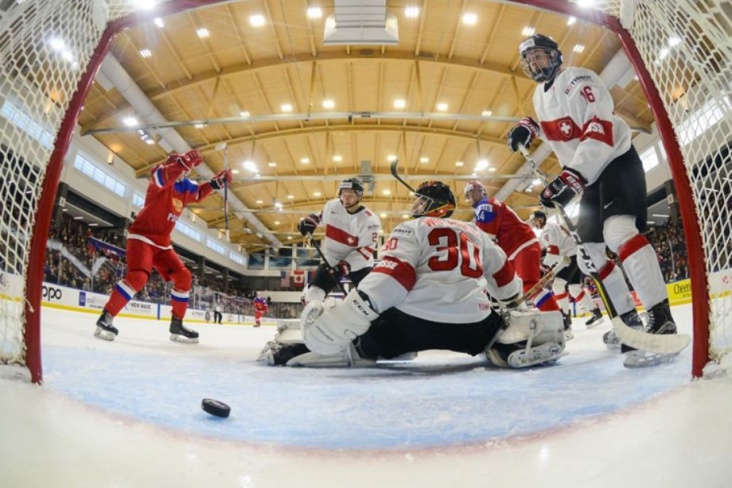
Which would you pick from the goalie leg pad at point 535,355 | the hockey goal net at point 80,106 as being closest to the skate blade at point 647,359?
the hockey goal net at point 80,106

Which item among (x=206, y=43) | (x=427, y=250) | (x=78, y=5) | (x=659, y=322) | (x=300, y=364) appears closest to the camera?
(x=78, y=5)

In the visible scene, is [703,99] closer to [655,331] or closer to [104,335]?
[655,331]

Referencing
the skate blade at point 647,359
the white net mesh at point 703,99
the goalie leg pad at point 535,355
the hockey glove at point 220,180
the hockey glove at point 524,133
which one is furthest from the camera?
the hockey glove at point 220,180

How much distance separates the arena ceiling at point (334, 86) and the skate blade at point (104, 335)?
17.6 ft

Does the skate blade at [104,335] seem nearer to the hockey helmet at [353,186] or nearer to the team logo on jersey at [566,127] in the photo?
the hockey helmet at [353,186]

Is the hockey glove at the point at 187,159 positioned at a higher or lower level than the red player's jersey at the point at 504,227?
higher

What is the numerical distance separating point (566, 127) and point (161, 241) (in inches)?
130

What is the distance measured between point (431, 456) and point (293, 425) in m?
0.39

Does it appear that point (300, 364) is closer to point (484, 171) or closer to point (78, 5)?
point (78, 5)

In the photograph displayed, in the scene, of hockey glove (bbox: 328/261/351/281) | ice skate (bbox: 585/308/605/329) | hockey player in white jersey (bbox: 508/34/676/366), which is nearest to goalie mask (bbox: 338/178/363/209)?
hockey glove (bbox: 328/261/351/281)

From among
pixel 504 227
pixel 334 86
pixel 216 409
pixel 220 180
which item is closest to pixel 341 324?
pixel 216 409

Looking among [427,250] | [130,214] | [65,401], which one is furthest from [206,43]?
[65,401]

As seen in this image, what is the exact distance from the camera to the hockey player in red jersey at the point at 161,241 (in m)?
3.47

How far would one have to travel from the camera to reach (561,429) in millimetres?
948
